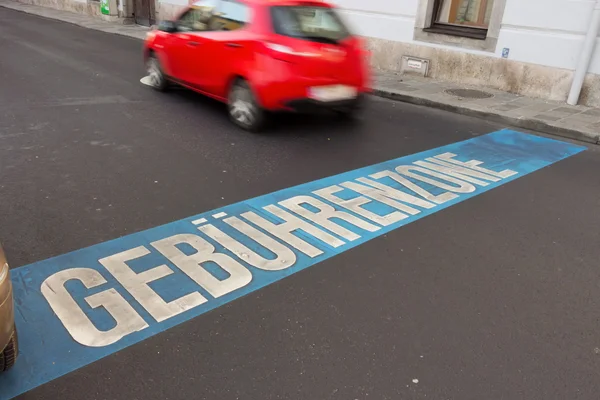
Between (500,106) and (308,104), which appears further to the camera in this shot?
(500,106)

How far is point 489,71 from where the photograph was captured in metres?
9.69

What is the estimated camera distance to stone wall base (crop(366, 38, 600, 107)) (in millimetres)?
8742

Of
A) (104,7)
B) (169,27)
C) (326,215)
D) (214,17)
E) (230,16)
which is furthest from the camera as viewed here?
(104,7)

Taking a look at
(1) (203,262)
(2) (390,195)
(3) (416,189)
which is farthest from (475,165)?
(1) (203,262)

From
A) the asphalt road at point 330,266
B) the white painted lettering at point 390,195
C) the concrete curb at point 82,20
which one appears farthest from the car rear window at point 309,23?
the concrete curb at point 82,20

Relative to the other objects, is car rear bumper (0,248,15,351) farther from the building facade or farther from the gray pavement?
A: the building facade

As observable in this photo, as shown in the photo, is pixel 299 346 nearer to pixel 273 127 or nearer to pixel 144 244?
pixel 144 244

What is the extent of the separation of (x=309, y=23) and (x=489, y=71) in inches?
191

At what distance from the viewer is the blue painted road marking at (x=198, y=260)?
295 centimetres

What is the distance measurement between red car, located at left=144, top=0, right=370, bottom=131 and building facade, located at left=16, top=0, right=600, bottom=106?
13.0 feet

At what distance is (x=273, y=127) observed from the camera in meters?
7.07

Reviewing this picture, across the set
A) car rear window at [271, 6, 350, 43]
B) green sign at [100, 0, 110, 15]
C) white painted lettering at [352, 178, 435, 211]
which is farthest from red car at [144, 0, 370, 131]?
green sign at [100, 0, 110, 15]

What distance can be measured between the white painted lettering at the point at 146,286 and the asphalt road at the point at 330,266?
18 centimetres

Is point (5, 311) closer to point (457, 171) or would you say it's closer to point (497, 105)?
point (457, 171)
